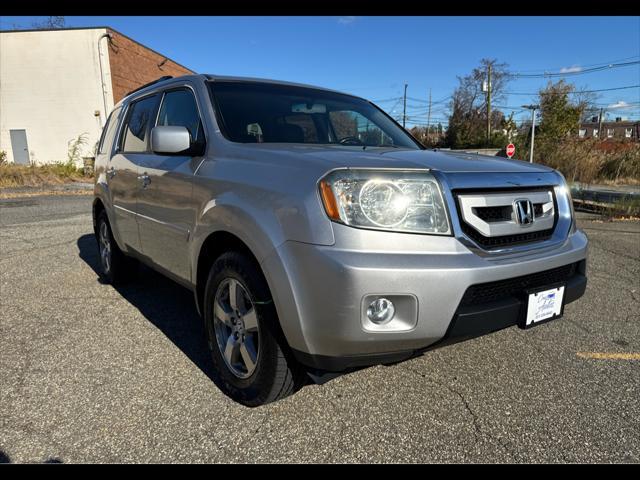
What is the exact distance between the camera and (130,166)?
3674 millimetres

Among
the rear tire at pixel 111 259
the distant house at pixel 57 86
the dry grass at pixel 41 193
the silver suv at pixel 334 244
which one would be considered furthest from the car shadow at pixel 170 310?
the distant house at pixel 57 86

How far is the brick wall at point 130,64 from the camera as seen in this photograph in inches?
840

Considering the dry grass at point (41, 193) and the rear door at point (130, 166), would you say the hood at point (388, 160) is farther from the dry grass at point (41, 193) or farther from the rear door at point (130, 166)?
the dry grass at point (41, 193)

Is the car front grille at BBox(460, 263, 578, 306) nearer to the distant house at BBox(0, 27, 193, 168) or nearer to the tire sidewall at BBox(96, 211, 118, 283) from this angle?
the tire sidewall at BBox(96, 211, 118, 283)

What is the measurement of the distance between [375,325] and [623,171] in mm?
23041

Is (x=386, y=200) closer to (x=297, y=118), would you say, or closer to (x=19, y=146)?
(x=297, y=118)

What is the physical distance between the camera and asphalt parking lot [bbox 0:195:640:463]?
2029 mm

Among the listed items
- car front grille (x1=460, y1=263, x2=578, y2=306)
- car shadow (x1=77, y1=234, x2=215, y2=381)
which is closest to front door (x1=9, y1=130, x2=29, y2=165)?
car shadow (x1=77, y1=234, x2=215, y2=381)

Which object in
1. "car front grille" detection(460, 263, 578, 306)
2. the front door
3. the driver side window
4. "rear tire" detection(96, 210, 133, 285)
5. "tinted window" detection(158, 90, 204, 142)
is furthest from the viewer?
the front door

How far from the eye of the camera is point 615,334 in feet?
11.0

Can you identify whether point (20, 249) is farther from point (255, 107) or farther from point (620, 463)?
point (620, 463)

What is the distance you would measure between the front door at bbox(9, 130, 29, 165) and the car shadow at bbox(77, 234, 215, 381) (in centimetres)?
2126

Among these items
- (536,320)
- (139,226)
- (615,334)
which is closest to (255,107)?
(139,226)

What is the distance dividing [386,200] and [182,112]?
1.94 metres
